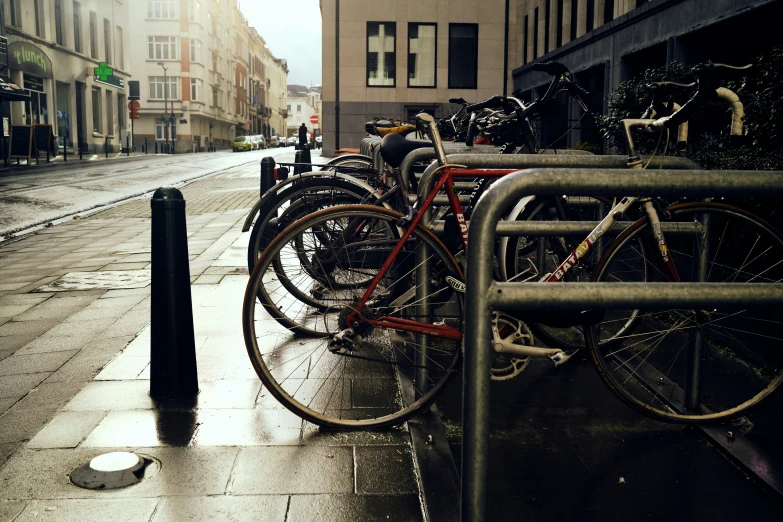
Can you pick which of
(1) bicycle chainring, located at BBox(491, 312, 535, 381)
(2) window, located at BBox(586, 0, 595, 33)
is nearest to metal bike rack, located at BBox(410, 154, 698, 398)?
(1) bicycle chainring, located at BBox(491, 312, 535, 381)

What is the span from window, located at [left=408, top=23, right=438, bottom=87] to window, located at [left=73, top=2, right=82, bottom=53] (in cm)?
2456

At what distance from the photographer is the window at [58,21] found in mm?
44062

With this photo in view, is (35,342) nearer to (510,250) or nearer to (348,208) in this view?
(348,208)

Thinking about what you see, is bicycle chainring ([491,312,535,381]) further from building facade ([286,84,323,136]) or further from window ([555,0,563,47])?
building facade ([286,84,323,136])

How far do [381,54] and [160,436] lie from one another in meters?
31.4

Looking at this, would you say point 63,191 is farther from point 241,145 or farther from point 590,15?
point 241,145

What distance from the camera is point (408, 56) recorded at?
33219 millimetres

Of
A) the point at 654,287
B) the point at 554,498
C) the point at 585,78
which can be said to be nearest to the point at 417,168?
the point at 554,498

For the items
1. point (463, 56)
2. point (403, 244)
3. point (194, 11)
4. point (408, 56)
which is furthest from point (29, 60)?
point (403, 244)

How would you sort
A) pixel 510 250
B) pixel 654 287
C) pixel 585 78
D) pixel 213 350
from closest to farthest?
pixel 654 287, pixel 510 250, pixel 213 350, pixel 585 78

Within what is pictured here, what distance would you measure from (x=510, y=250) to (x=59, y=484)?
96.2 inches

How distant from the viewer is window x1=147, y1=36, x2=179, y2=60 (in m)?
71.3

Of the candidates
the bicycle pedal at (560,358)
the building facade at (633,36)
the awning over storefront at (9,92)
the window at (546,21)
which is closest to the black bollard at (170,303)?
the bicycle pedal at (560,358)

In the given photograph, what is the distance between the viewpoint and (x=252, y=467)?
3.08 meters
